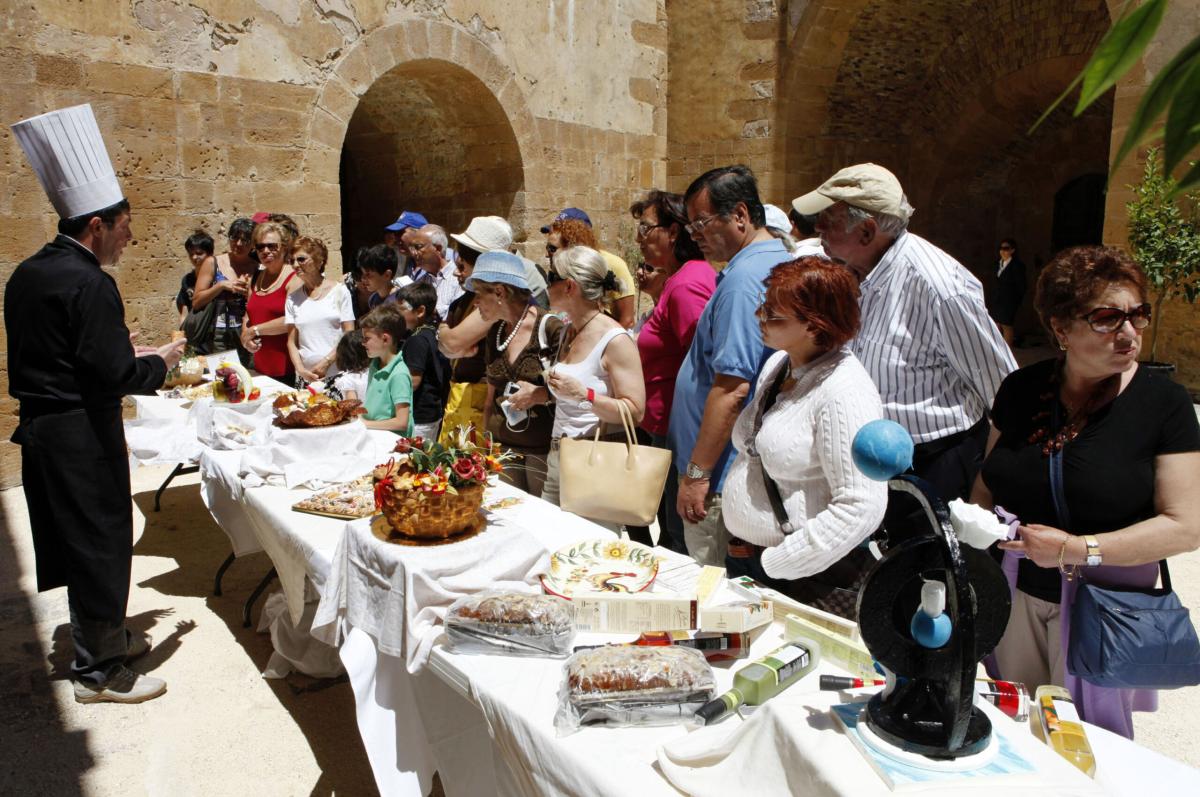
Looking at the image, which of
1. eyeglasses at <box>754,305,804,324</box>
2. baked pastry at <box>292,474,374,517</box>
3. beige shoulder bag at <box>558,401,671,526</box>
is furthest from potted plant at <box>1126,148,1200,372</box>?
baked pastry at <box>292,474,374,517</box>

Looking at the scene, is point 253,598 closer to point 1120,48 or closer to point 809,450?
point 809,450

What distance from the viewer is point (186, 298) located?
670 centimetres

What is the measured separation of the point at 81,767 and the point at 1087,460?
3.22m

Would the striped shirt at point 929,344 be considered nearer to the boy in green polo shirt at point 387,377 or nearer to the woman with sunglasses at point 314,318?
the boy in green polo shirt at point 387,377

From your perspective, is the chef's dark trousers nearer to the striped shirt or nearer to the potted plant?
the striped shirt

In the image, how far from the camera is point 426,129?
975 centimetres

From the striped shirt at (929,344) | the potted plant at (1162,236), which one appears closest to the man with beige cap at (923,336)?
the striped shirt at (929,344)

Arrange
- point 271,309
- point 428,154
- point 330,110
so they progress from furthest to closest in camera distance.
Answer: point 428,154
point 330,110
point 271,309

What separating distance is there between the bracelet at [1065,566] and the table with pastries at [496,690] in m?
0.41

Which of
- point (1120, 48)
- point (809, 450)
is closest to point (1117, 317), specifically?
point (809, 450)

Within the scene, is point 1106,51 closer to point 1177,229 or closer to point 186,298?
point 186,298

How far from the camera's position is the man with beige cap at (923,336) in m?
2.52

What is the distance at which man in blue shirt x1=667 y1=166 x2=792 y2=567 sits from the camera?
9.04 ft

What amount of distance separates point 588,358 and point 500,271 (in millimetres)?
621
